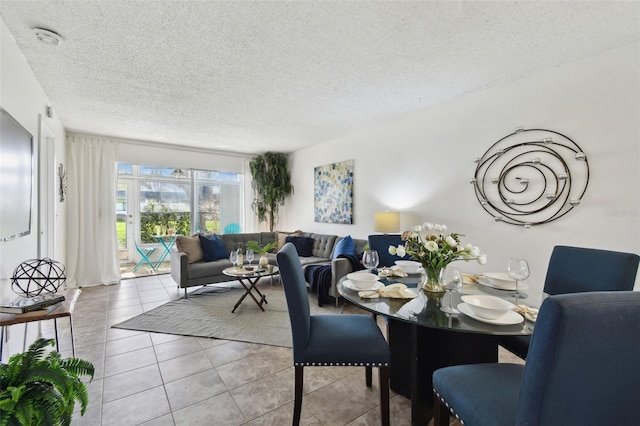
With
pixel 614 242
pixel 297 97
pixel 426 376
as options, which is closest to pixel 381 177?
pixel 297 97

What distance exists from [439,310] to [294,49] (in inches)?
83.4

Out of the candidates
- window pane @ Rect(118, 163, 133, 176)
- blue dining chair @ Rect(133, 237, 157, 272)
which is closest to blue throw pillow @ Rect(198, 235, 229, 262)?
blue dining chair @ Rect(133, 237, 157, 272)

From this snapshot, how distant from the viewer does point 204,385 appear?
6.59 ft

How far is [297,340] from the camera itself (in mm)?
1604

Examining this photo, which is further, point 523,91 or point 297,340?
point 523,91

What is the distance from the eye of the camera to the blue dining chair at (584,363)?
2.60 ft

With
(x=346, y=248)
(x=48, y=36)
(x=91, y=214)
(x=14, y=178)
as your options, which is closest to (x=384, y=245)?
(x=346, y=248)

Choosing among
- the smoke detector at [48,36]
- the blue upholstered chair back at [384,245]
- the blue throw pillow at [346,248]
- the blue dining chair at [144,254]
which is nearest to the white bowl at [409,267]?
the blue upholstered chair back at [384,245]

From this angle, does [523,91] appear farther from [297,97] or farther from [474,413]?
[474,413]

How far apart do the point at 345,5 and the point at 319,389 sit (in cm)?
252

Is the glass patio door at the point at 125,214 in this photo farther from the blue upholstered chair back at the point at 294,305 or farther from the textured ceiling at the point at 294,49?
the blue upholstered chair back at the point at 294,305

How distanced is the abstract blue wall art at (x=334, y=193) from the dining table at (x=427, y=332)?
2697mm

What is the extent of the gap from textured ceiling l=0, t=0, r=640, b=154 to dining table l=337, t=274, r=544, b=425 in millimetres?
1779

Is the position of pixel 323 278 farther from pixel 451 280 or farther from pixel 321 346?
pixel 451 280
